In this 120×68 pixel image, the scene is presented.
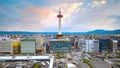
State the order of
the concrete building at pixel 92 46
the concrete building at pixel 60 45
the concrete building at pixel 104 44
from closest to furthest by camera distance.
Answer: the concrete building at pixel 104 44
the concrete building at pixel 92 46
the concrete building at pixel 60 45

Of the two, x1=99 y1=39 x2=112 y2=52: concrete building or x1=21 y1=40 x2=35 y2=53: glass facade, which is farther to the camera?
x1=99 y1=39 x2=112 y2=52: concrete building

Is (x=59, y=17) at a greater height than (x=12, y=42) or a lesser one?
greater

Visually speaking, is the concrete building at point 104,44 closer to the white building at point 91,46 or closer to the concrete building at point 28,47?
the white building at point 91,46

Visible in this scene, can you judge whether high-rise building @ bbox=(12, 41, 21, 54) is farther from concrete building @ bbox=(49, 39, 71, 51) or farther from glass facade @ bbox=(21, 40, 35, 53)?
concrete building @ bbox=(49, 39, 71, 51)

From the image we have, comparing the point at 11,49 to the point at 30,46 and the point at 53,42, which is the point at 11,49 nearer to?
the point at 30,46

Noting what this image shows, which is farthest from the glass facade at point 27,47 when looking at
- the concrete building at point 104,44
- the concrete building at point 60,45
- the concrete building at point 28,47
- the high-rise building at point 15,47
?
the concrete building at point 104,44

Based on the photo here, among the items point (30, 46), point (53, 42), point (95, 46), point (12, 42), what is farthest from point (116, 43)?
point (12, 42)

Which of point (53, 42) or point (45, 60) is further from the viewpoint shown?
point (53, 42)

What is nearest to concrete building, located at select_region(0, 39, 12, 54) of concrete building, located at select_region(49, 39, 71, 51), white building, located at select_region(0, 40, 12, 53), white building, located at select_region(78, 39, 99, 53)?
white building, located at select_region(0, 40, 12, 53)

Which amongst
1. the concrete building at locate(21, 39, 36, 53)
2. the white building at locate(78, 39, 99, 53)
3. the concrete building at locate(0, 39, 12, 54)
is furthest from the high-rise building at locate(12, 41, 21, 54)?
the white building at locate(78, 39, 99, 53)

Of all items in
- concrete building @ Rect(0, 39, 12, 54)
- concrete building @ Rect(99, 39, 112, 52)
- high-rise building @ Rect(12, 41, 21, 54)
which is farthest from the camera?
concrete building @ Rect(99, 39, 112, 52)

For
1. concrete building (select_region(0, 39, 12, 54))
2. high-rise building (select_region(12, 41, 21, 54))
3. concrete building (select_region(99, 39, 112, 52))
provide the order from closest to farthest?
1. concrete building (select_region(0, 39, 12, 54))
2. high-rise building (select_region(12, 41, 21, 54))
3. concrete building (select_region(99, 39, 112, 52))
